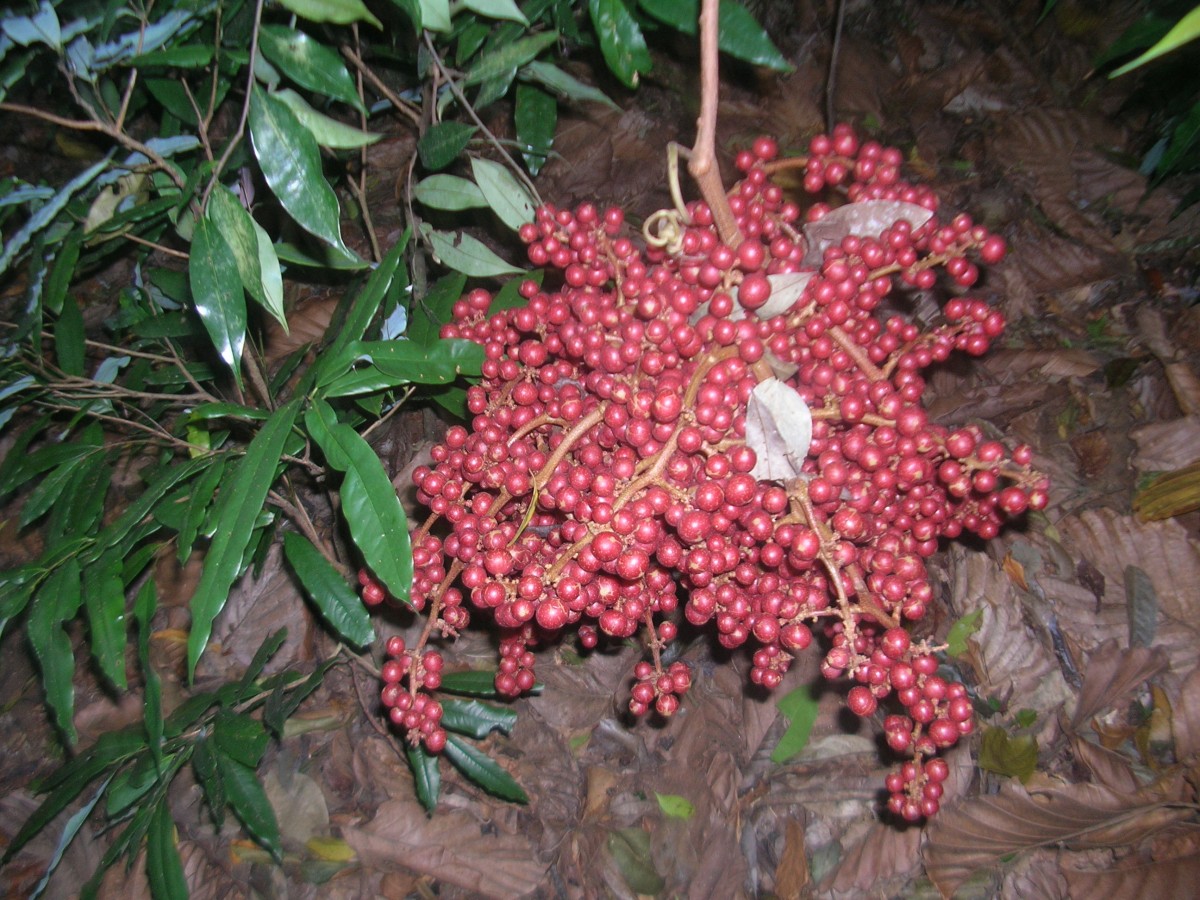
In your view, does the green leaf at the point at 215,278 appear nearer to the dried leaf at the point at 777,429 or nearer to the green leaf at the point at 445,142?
the green leaf at the point at 445,142

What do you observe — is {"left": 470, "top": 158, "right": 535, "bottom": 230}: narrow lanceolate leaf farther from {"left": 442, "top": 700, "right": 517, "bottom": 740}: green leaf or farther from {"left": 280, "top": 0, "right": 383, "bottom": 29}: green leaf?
{"left": 442, "top": 700, "right": 517, "bottom": 740}: green leaf

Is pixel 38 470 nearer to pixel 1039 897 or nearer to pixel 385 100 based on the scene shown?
pixel 385 100

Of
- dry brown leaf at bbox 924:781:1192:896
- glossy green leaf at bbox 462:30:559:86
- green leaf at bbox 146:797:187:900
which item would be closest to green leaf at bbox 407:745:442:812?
green leaf at bbox 146:797:187:900

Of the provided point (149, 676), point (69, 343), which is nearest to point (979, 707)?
point (149, 676)

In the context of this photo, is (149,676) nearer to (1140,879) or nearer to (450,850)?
(450,850)

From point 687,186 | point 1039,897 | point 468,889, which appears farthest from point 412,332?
point 1039,897
